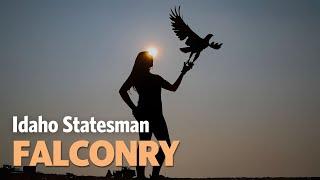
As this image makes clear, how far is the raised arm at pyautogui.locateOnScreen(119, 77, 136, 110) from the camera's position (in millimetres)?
11305

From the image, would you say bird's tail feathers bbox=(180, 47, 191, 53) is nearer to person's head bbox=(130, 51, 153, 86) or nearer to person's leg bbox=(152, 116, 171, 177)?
person's head bbox=(130, 51, 153, 86)

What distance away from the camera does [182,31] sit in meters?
12.5

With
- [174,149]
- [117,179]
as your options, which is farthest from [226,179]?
[174,149]

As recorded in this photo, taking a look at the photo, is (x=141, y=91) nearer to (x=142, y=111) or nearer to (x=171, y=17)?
(x=142, y=111)

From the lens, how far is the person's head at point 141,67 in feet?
37.6

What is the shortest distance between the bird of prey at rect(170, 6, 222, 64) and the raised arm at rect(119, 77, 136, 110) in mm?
1457

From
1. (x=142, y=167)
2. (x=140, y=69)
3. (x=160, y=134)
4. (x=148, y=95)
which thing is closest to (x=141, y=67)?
(x=140, y=69)

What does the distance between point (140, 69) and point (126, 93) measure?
1.82 ft

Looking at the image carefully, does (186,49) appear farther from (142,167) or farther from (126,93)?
(142,167)

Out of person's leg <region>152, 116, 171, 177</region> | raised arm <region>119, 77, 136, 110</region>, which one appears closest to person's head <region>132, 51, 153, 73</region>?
raised arm <region>119, 77, 136, 110</region>

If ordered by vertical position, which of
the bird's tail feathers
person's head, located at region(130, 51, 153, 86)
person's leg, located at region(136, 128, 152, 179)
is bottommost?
person's leg, located at region(136, 128, 152, 179)

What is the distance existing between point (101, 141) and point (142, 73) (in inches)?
135

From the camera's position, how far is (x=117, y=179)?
47.5 ft

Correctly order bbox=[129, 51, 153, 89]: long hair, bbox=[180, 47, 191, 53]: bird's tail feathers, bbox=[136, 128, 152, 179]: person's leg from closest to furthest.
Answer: bbox=[136, 128, 152, 179]: person's leg < bbox=[129, 51, 153, 89]: long hair < bbox=[180, 47, 191, 53]: bird's tail feathers
